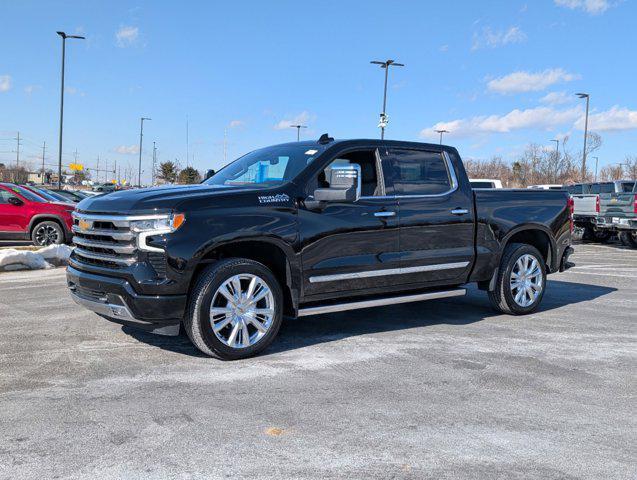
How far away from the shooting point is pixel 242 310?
504cm

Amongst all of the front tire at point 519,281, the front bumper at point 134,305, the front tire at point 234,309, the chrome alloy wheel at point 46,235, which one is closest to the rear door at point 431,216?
the front tire at point 519,281

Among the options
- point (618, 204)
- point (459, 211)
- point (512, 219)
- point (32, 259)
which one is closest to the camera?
point (459, 211)

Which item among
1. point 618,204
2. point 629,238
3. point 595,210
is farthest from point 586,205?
point 629,238

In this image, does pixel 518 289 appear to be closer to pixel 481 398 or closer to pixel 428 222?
pixel 428 222

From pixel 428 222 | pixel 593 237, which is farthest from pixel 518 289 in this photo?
pixel 593 237

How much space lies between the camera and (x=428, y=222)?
6.27 m

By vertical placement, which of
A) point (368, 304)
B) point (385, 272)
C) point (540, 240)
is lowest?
point (368, 304)

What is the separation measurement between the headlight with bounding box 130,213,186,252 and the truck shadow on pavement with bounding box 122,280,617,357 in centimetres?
108

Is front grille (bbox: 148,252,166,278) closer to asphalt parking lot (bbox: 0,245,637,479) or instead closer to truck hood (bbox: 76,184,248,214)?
truck hood (bbox: 76,184,248,214)

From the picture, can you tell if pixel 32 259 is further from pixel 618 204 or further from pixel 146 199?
pixel 618 204

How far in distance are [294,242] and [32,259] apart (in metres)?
7.30

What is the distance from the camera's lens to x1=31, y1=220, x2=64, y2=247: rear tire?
14250mm

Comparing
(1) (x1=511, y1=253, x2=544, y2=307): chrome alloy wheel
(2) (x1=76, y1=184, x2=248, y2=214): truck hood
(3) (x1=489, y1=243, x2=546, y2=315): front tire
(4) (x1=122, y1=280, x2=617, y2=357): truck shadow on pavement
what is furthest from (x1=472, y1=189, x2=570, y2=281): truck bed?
(2) (x1=76, y1=184, x2=248, y2=214): truck hood

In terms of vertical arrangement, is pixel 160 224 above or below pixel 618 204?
below
